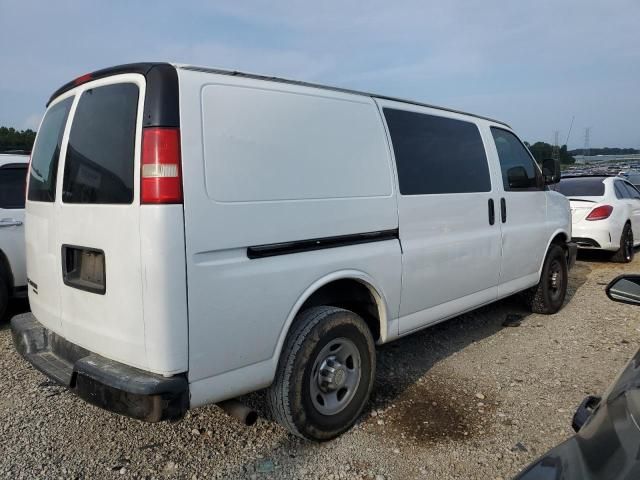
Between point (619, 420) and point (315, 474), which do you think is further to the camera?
point (315, 474)

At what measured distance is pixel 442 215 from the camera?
12.6 feet

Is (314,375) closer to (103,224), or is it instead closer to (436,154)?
(103,224)

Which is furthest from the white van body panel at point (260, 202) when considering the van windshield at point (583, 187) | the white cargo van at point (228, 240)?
the van windshield at point (583, 187)

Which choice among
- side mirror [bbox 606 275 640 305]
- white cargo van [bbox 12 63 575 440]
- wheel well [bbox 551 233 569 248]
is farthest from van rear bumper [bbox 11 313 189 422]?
wheel well [bbox 551 233 569 248]

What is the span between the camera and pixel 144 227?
2271 millimetres

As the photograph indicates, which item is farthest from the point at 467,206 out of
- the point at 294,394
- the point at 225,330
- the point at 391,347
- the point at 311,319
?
the point at 225,330

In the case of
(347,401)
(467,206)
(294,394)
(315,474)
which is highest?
(467,206)

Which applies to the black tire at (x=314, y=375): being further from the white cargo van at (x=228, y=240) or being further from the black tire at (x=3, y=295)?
the black tire at (x=3, y=295)

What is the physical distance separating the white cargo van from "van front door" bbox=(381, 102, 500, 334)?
20mm

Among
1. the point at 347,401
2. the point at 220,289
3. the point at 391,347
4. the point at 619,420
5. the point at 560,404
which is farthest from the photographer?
the point at 391,347

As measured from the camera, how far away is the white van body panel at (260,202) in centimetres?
238

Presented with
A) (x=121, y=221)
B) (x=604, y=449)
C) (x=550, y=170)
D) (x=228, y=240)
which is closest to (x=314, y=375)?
(x=228, y=240)

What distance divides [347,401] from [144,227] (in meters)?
1.70

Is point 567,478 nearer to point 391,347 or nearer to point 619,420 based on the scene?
point 619,420
